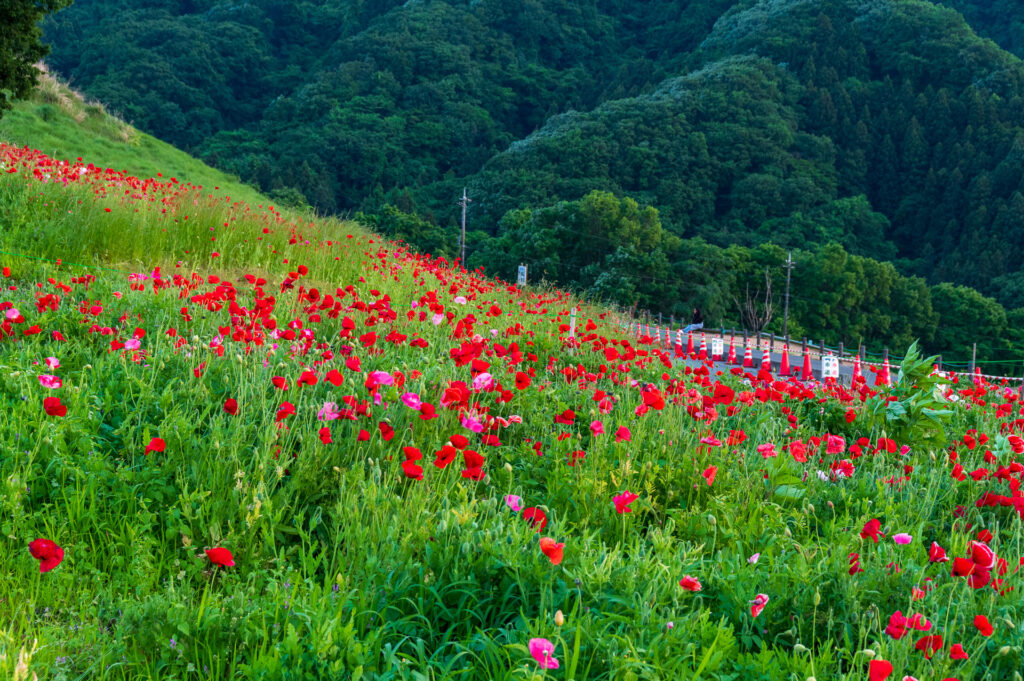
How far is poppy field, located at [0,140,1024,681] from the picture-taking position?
196 centimetres

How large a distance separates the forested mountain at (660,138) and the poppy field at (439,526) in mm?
53734

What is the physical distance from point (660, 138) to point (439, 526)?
284 feet

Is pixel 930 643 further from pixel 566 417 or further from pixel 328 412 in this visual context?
pixel 328 412

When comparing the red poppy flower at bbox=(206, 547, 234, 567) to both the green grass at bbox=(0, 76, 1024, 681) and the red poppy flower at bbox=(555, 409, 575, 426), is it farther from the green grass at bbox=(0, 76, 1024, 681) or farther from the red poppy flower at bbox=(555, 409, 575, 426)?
the red poppy flower at bbox=(555, 409, 575, 426)

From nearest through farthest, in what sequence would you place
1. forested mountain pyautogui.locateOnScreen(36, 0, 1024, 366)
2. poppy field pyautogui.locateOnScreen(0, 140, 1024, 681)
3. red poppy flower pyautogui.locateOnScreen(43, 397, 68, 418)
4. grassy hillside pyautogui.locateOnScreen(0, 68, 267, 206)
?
poppy field pyautogui.locateOnScreen(0, 140, 1024, 681) → red poppy flower pyautogui.locateOnScreen(43, 397, 68, 418) → grassy hillside pyautogui.locateOnScreen(0, 68, 267, 206) → forested mountain pyautogui.locateOnScreen(36, 0, 1024, 366)

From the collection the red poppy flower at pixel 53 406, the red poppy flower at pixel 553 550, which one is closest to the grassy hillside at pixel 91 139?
the red poppy flower at pixel 53 406

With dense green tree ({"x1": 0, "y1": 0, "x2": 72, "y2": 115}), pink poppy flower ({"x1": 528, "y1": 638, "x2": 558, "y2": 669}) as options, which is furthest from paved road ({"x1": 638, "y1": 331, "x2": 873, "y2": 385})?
pink poppy flower ({"x1": 528, "y1": 638, "x2": 558, "y2": 669})

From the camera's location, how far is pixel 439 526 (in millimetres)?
2369

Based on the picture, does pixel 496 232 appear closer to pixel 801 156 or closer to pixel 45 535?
pixel 801 156

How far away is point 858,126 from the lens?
292 feet

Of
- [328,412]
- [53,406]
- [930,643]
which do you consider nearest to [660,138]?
[328,412]

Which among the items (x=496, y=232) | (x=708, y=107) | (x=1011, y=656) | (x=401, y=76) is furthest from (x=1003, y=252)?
(x=1011, y=656)

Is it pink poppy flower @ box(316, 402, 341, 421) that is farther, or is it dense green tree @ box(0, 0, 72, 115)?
dense green tree @ box(0, 0, 72, 115)

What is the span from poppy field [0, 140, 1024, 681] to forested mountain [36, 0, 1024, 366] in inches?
2116
